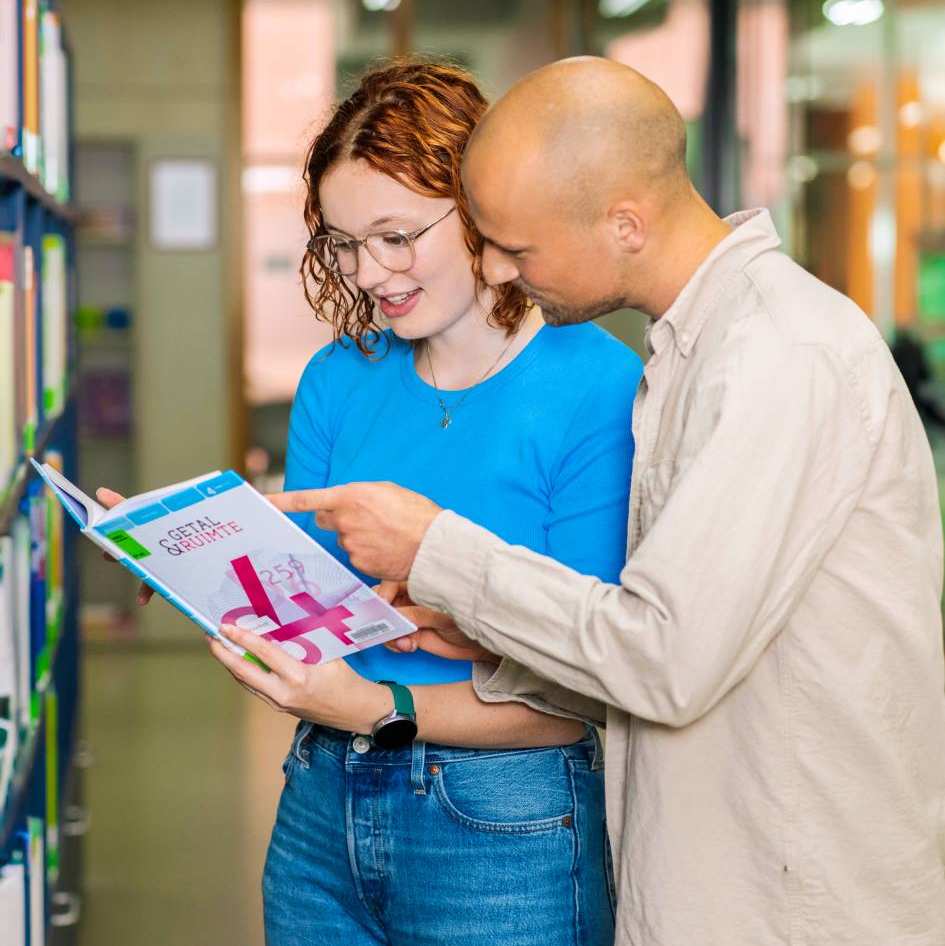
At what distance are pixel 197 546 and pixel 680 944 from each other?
1.98ft

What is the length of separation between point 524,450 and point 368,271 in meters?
0.27

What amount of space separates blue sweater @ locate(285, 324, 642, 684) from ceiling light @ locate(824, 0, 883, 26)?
315 inches

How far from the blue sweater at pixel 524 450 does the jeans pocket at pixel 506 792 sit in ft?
0.36

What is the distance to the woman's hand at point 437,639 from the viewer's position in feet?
5.22

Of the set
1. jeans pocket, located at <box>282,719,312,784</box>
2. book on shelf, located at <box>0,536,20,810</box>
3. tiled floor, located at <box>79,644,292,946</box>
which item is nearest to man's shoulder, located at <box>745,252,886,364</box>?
jeans pocket, located at <box>282,719,312,784</box>

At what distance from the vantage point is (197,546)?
142cm

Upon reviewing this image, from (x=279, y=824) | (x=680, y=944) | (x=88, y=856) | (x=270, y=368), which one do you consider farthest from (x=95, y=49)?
(x=680, y=944)

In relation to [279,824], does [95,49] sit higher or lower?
higher

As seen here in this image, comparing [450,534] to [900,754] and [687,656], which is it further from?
[900,754]

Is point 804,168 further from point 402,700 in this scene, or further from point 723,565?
point 723,565

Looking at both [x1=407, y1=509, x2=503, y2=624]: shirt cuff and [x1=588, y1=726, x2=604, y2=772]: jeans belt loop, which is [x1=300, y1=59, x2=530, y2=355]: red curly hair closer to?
[x1=407, y1=509, x2=503, y2=624]: shirt cuff

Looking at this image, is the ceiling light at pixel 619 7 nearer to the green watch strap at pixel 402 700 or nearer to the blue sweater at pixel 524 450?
the blue sweater at pixel 524 450

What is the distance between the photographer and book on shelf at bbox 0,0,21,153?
6.77 feet

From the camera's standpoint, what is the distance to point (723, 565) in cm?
120
